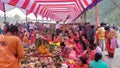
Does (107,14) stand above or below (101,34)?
above

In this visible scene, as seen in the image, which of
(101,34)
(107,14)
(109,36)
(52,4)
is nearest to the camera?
(109,36)

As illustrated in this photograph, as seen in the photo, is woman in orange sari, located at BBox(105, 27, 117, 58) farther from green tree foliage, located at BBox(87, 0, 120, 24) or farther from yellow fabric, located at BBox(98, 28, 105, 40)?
green tree foliage, located at BBox(87, 0, 120, 24)

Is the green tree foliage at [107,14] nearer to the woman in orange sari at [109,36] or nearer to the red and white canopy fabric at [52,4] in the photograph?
the red and white canopy fabric at [52,4]

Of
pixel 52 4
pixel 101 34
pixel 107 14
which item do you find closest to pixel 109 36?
pixel 101 34

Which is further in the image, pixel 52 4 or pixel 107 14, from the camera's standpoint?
pixel 107 14

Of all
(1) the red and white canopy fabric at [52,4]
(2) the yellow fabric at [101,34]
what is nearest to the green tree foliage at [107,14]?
(1) the red and white canopy fabric at [52,4]

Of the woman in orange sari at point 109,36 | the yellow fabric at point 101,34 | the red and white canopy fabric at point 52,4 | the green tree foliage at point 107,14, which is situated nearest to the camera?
the red and white canopy fabric at point 52,4

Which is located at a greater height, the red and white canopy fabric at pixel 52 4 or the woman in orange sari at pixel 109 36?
the red and white canopy fabric at pixel 52 4

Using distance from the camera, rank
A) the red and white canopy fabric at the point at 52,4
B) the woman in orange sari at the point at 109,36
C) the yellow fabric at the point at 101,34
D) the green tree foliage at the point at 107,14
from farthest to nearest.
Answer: the green tree foliage at the point at 107,14 < the yellow fabric at the point at 101,34 < the woman in orange sari at the point at 109,36 < the red and white canopy fabric at the point at 52,4

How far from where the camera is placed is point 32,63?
6.98 metres

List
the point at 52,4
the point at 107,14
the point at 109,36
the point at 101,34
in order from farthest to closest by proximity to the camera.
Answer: the point at 107,14, the point at 52,4, the point at 101,34, the point at 109,36

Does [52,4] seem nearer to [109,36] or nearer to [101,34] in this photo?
[101,34]

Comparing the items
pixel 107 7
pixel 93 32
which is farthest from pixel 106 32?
pixel 107 7

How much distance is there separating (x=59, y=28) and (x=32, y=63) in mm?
11593
